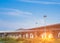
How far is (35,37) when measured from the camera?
13.5 feet

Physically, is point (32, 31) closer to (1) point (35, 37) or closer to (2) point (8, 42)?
(1) point (35, 37)

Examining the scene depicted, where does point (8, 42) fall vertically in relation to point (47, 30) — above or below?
below

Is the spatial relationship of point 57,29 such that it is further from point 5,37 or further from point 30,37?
point 5,37

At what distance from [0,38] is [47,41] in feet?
3.35

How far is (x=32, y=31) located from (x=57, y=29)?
568mm

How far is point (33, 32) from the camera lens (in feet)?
13.6

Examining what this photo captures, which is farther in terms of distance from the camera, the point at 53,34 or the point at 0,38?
the point at 53,34

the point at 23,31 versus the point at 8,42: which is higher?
the point at 23,31

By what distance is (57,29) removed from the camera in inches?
163

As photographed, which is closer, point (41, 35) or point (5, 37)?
point (5, 37)

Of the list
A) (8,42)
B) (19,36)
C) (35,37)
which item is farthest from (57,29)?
(8,42)

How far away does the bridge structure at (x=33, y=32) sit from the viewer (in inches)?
159

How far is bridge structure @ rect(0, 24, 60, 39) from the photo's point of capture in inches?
159

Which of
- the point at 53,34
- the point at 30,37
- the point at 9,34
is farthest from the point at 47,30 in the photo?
the point at 9,34
